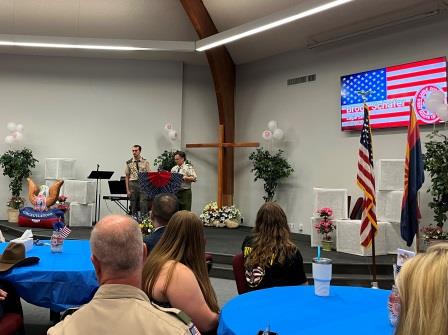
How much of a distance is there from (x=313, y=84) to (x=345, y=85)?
0.88m

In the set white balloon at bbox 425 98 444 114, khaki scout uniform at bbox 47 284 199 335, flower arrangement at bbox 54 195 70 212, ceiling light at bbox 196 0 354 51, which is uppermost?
ceiling light at bbox 196 0 354 51

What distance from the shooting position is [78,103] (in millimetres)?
10320

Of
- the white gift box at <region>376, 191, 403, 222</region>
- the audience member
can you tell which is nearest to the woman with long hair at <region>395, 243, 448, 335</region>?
the audience member

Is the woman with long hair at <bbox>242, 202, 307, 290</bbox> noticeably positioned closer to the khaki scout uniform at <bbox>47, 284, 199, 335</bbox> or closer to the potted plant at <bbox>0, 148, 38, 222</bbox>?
the khaki scout uniform at <bbox>47, 284, 199, 335</bbox>

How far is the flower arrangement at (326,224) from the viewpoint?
6.77 meters

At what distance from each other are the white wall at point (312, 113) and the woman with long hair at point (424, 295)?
615cm

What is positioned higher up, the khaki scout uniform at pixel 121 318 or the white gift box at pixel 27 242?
the khaki scout uniform at pixel 121 318

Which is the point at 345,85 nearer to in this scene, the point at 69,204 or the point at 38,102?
the point at 69,204

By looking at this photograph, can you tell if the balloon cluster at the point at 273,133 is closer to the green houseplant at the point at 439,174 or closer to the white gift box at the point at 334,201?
the white gift box at the point at 334,201

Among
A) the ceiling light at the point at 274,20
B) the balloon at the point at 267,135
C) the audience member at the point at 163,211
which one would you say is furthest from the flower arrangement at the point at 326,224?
the audience member at the point at 163,211

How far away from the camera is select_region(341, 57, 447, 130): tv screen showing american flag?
674 centimetres

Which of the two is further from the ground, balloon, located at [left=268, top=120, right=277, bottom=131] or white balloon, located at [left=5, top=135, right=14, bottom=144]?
balloon, located at [left=268, top=120, right=277, bottom=131]

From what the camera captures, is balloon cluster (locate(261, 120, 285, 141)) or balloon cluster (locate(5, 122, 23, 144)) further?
balloon cluster (locate(5, 122, 23, 144))

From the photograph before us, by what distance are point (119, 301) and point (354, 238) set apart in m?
5.55
